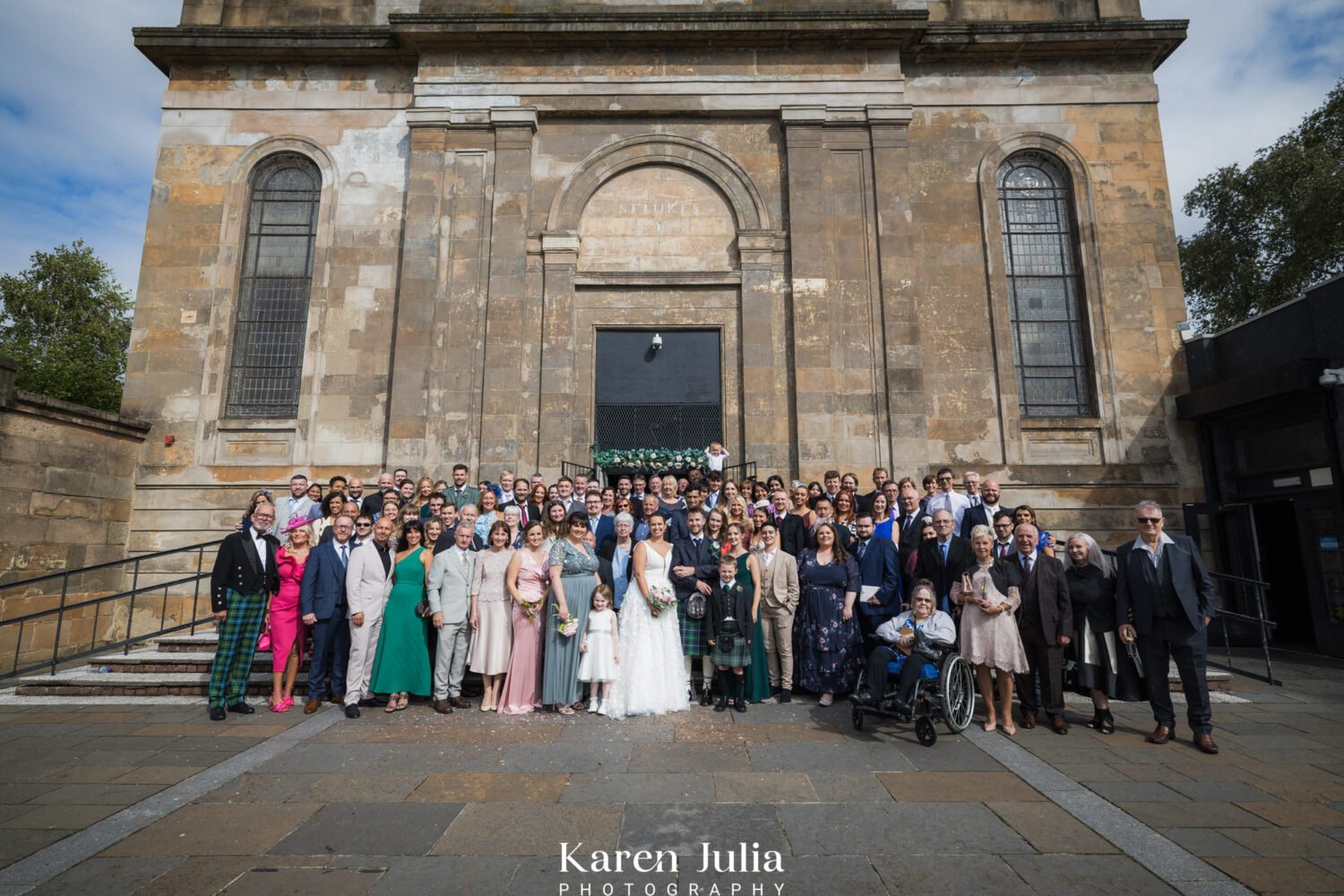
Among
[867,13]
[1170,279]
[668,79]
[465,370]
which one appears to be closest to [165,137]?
[465,370]

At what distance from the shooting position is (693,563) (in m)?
7.24

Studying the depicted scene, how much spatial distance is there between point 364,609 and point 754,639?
13.0 ft

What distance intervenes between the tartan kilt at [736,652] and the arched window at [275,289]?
33.4 ft

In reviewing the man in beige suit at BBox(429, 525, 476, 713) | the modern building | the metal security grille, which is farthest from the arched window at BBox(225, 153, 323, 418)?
the modern building

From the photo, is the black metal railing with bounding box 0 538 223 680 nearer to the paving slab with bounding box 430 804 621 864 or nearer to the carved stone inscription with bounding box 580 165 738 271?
the paving slab with bounding box 430 804 621 864

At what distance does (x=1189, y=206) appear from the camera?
22.7m

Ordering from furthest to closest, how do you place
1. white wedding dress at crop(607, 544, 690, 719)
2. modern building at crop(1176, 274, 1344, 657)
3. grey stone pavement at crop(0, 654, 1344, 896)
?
modern building at crop(1176, 274, 1344, 657) < white wedding dress at crop(607, 544, 690, 719) < grey stone pavement at crop(0, 654, 1344, 896)

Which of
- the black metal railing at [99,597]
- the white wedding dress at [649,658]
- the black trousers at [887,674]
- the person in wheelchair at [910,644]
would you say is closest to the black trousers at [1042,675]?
the person in wheelchair at [910,644]

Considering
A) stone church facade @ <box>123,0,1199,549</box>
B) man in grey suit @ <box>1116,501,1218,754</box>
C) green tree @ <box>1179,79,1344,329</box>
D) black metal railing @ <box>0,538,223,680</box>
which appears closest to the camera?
man in grey suit @ <box>1116,501,1218,754</box>

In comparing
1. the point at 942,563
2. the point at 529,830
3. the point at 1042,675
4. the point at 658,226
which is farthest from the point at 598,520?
the point at 658,226

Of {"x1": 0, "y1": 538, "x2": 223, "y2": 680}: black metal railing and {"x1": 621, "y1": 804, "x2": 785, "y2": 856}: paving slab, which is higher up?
{"x1": 0, "y1": 538, "x2": 223, "y2": 680}: black metal railing

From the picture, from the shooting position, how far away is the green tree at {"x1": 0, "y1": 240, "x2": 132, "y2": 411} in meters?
25.8

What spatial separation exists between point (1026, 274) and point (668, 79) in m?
8.06

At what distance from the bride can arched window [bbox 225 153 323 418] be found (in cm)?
925
